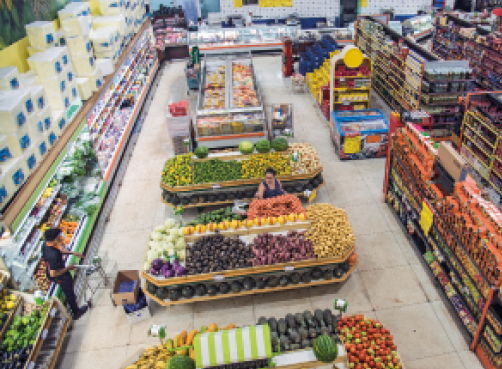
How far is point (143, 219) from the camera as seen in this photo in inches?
313

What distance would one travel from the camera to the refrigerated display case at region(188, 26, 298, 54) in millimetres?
15992

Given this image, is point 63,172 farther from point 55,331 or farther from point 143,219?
point 55,331

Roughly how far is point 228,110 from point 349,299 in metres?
5.38

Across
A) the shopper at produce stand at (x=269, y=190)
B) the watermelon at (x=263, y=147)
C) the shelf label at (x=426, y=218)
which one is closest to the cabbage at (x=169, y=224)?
the shopper at produce stand at (x=269, y=190)

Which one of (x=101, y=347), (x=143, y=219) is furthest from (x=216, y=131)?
(x=101, y=347)

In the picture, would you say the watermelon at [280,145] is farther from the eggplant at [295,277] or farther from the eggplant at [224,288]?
the eggplant at [224,288]

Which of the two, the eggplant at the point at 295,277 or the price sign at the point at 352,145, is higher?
the price sign at the point at 352,145

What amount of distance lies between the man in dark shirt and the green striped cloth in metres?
2.65

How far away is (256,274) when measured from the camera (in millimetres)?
5754

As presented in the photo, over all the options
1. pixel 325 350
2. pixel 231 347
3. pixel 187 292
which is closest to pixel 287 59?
pixel 187 292

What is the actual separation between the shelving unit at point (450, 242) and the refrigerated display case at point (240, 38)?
34.0 feet

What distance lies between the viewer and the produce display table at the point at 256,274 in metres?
5.62

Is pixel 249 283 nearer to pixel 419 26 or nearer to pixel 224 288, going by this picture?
pixel 224 288

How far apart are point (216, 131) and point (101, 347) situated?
17.4 feet
